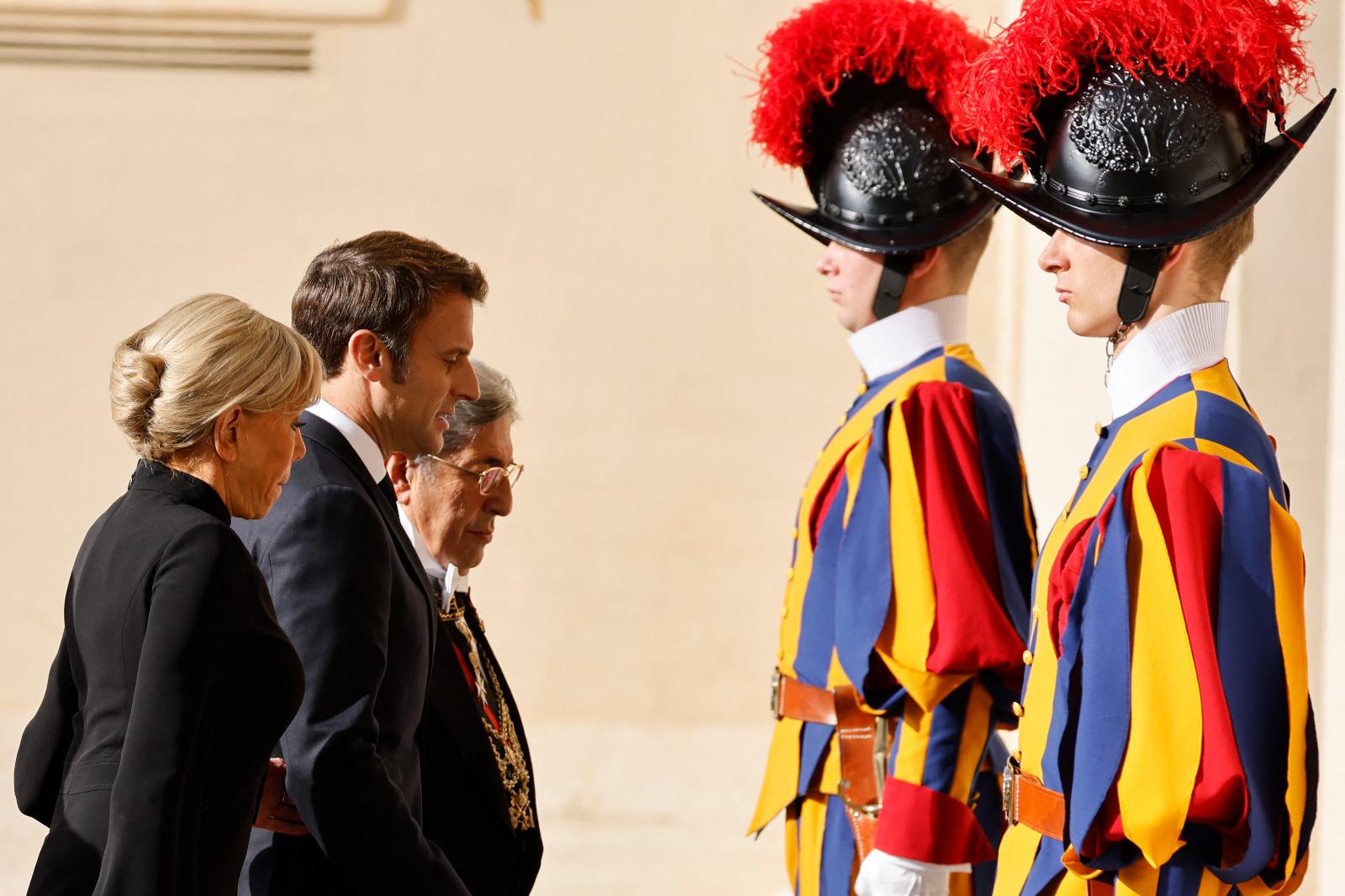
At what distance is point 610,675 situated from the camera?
4.89m

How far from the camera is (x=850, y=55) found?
309cm

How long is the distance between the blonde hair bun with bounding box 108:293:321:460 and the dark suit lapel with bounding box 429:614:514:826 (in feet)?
1.83

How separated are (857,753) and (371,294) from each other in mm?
1222

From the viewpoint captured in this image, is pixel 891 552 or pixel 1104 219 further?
pixel 891 552

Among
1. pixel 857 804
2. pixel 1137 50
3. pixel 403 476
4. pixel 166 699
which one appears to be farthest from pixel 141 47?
pixel 166 699

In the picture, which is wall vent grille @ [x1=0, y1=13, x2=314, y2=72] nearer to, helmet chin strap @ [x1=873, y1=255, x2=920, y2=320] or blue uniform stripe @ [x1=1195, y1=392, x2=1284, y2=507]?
helmet chin strap @ [x1=873, y1=255, x2=920, y2=320]

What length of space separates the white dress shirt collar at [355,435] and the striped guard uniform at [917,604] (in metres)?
0.95

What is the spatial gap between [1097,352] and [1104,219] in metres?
1.83

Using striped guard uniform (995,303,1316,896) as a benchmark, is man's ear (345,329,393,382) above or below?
above

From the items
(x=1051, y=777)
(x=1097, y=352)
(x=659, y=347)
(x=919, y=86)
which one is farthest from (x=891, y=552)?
(x=659, y=347)

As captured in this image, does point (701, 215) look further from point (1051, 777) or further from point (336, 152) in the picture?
point (1051, 777)

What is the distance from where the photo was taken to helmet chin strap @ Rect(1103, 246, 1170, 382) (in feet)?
6.59

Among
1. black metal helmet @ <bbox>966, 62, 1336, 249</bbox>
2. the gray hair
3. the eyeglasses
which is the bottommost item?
the eyeglasses

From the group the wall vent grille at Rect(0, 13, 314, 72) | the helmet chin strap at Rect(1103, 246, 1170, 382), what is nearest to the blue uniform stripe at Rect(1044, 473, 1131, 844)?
the helmet chin strap at Rect(1103, 246, 1170, 382)
